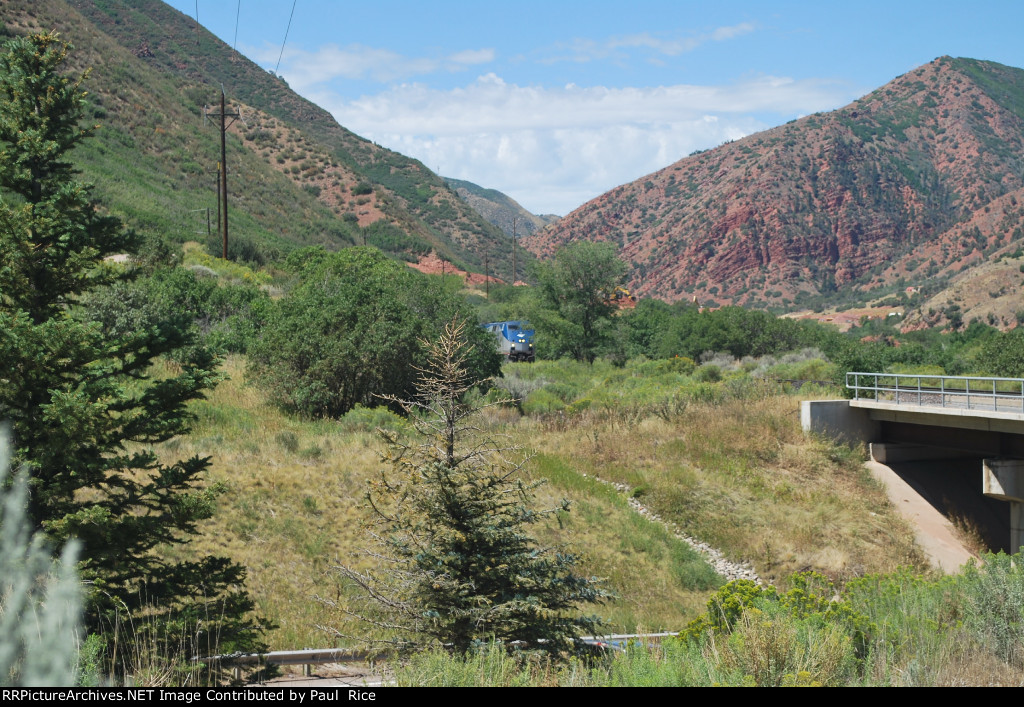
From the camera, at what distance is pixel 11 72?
8547 millimetres

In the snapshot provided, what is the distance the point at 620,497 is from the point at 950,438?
37.4ft

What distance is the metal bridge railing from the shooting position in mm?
22562

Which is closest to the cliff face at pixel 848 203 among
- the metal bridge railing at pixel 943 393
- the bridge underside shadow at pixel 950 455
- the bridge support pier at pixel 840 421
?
the metal bridge railing at pixel 943 393

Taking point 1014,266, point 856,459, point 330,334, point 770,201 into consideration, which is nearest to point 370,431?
point 330,334

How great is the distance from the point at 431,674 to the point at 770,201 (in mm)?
130894

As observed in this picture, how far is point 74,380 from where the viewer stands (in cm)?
809

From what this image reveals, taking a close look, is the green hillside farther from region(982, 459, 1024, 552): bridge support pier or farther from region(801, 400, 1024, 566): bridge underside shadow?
region(982, 459, 1024, 552): bridge support pier

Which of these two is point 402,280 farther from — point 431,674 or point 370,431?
point 431,674

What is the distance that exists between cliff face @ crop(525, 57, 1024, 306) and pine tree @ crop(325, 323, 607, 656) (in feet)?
365

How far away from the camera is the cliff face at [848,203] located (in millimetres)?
118375

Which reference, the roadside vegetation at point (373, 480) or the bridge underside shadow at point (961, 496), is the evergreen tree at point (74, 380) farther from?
the bridge underside shadow at point (961, 496)

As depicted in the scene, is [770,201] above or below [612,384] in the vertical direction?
above

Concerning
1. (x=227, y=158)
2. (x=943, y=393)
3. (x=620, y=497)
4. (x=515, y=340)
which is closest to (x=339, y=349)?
(x=620, y=497)

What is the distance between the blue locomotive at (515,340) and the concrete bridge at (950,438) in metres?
22.3
